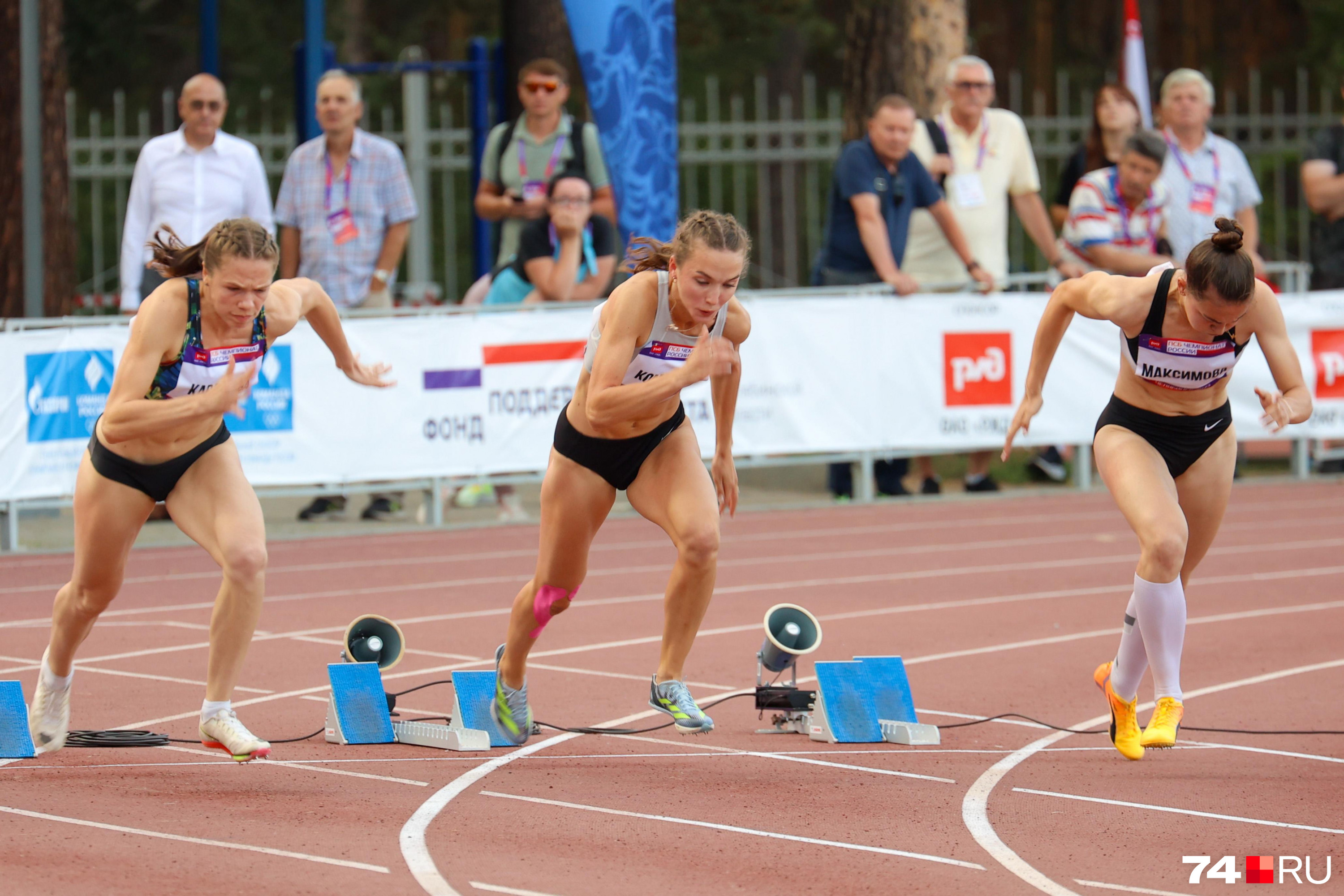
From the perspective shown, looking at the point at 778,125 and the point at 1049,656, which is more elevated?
the point at 778,125

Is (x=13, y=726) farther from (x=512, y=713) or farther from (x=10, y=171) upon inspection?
(x=10, y=171)

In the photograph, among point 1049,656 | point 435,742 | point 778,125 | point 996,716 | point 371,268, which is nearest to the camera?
point 435,742

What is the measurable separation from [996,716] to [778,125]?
47.2 ft

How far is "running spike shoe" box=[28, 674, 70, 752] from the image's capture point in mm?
6328

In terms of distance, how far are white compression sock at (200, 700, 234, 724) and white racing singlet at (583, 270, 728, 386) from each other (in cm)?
163

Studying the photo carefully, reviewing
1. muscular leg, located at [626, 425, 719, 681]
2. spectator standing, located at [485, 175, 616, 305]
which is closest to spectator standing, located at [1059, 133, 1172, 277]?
spectator standing, located at [485, 175, 616, 305]

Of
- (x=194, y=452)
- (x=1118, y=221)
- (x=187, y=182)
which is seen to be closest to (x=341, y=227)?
(x=187, y=182)

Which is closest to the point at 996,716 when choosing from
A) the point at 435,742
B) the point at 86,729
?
the point at 435,742

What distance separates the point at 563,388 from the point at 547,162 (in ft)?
5.16

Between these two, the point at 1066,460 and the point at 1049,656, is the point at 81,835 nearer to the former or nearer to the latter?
the point at 1049,656

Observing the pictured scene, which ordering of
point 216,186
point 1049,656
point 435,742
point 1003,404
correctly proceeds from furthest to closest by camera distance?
point 1003,404, point 216,186, point 1049,656, point 435,742

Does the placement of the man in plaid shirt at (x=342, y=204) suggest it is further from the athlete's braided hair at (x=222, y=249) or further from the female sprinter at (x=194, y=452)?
the athlete's braided hair at (x=222, y=249)

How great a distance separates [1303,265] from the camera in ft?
47.0

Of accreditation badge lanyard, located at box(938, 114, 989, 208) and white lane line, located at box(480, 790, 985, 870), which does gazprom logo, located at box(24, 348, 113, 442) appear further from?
accreditation badge lanyard, located at box(938, 114, 989, 208)
